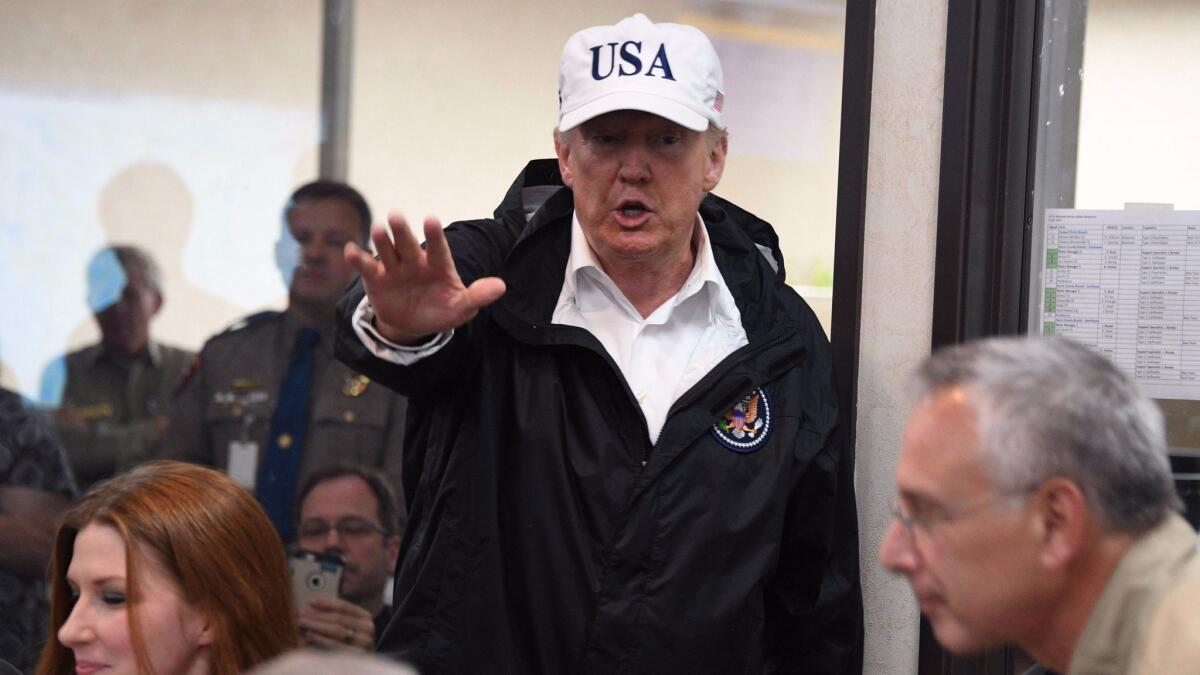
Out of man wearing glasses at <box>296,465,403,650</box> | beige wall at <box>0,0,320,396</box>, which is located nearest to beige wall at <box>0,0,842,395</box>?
beige wall at <box>0,0,320,396</box>

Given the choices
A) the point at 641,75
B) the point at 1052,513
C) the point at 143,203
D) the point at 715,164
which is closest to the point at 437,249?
the point at 641,75

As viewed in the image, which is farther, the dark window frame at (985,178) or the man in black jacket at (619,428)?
the dark window frame at (985,178)

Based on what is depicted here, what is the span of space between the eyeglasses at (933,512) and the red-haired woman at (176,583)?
122cm

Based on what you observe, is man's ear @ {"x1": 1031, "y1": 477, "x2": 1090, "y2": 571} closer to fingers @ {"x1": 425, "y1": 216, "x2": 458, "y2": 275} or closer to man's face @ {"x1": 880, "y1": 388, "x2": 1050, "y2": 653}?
man's face @ {"x1": 880, "y1": 388, "x2": 1050, "y2": 653}

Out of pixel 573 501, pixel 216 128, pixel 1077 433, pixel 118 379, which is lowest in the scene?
pixel 573 501

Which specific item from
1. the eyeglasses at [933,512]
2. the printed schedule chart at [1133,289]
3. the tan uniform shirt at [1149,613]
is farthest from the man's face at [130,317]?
the tan uniform shirt at [1149,613]

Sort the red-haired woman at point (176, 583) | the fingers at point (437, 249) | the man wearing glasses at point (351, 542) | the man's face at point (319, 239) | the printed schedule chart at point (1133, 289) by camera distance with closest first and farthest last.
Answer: the fingers at point (437, 249) → the red-haired woman at point (176, 583) → the printed schedule chart at point (1133, 289) → the man wearing glasses at point (351, 542) → the man's face at point (319, 239)

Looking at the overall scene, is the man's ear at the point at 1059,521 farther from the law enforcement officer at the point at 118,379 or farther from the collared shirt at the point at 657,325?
the law enforcement officer at the point at 118,379

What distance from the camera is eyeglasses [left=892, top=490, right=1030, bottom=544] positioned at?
64.9 inches

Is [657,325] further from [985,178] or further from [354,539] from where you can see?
[354,539]

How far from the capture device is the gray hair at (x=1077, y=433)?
5.27 ft

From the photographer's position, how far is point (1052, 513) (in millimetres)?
1623

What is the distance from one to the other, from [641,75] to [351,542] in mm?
1471

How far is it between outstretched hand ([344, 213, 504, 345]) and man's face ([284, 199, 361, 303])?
126 centimetres
